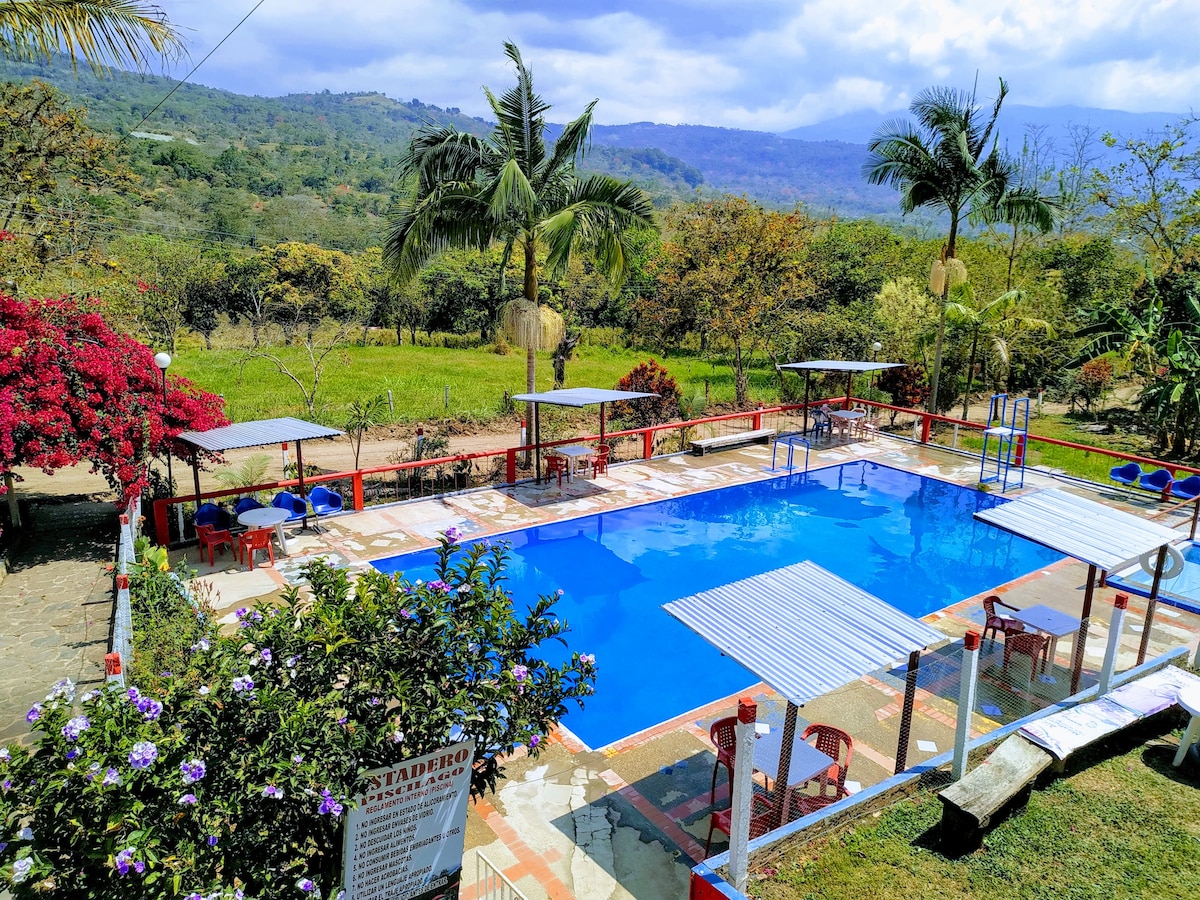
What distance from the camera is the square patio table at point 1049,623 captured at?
8805mm

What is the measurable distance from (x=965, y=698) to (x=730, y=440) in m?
13.4

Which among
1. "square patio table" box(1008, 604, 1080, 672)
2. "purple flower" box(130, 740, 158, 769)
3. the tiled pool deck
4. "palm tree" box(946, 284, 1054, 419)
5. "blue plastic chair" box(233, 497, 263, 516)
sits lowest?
the tiled pool deck

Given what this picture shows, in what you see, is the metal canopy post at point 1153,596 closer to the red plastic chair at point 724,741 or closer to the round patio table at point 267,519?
the red plastic chair at point 724,741

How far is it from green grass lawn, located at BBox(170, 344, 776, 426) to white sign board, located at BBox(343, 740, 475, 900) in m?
17.8

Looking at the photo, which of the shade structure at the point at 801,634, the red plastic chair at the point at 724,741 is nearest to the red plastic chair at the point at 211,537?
the shade structure at the point at 801,634

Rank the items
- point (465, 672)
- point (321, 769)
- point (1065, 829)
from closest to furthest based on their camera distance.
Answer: point (321, 769)
point (465, 672)
point (1065, 829)

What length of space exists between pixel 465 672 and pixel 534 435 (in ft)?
42.3

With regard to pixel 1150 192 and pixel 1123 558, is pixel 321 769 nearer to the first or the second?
pixel 1123 558

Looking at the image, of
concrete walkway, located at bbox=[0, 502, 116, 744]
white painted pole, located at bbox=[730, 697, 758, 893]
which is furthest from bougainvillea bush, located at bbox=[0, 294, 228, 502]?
white painted pole, located at bbox=[730, 697, 758, 893]

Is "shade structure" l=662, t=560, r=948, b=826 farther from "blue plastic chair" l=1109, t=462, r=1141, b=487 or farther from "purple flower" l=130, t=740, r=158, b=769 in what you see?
"blue plastic chair" l=1109, t=462, r=1141, b=487

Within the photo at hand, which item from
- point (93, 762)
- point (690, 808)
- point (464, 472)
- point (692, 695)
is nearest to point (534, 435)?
point (464, 472)

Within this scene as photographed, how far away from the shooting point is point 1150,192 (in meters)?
21.3

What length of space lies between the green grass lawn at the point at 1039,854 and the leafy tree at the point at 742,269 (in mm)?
17519

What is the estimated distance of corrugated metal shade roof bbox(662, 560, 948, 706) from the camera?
5812 millimetres
